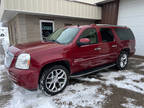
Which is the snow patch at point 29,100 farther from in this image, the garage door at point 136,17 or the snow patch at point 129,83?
the garage door at point 136,17

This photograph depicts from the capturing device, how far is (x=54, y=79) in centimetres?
271

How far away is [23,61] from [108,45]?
286 centimetres

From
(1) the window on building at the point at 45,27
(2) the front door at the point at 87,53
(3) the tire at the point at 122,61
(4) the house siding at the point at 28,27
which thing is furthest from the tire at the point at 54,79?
(1) the window on building at the point at 45,27

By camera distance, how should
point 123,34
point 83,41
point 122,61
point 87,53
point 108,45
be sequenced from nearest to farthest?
point 83,41 < point 87,53 < point 108,45 < point 123,34 < point 122,61

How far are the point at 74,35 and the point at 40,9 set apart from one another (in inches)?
173

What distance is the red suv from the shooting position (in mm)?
2275

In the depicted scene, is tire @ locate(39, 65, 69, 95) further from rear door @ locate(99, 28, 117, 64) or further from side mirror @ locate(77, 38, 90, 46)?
rear door @ locate(99, 28, 117, 64)

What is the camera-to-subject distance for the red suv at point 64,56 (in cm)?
228

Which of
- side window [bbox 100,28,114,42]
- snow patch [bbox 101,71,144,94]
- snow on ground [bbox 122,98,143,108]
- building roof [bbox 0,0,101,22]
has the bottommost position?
snow on ground [bbox 122,98,143,108]

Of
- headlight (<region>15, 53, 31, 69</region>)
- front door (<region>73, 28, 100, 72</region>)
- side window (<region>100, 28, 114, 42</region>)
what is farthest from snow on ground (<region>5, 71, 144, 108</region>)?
side window (<region>100, 28, 114, 42</region>)

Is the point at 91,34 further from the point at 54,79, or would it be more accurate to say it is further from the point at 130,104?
the point at 130,104

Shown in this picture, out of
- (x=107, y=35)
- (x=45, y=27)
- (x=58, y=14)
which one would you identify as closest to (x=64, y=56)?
(x=107, y=35)

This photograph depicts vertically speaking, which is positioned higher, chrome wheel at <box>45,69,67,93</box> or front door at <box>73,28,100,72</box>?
front door at <box>73,28,100,72</box>

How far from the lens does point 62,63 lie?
111 inches
